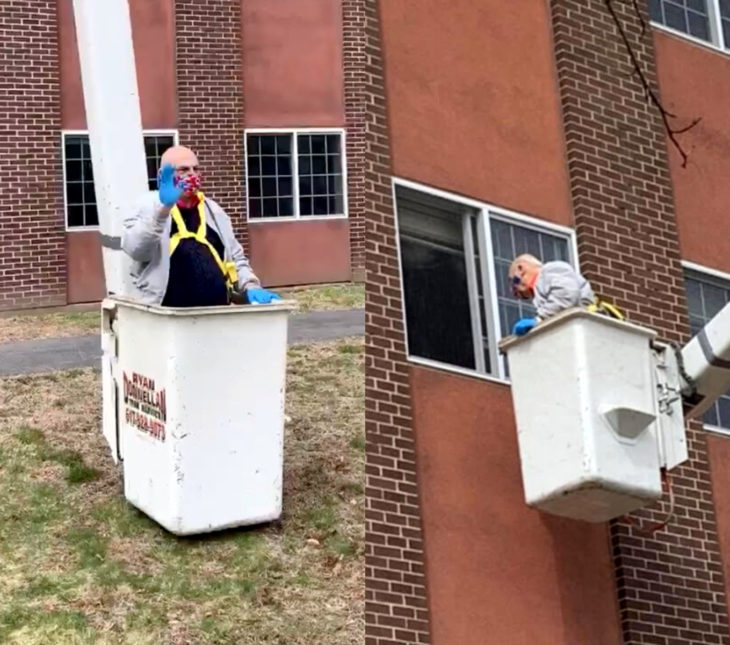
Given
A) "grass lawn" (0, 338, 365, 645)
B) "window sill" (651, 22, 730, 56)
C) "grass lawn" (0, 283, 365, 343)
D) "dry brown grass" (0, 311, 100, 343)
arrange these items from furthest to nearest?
"grass lawn" (0, 283, 365, 343) < "dry brown grass" (0, 311, 100, 343) < "window sill" (651, 22, 730, 56) < "grass lawn" (0, 338, 365, 645)

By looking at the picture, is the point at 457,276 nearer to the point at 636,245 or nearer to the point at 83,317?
the point at 636,245

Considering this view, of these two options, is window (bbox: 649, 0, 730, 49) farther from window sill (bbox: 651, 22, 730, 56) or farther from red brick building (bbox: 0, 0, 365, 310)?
red brick building (bbox: 0, 0, 365, 310)

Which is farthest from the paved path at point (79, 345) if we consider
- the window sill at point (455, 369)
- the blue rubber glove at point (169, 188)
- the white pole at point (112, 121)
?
the blue rubber glove at point (169, 188)

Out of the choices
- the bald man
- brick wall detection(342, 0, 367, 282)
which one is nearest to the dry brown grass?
brick wall detection(342, 0, 367, 282)

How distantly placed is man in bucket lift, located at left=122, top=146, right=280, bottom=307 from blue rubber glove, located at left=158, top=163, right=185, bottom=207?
88mm

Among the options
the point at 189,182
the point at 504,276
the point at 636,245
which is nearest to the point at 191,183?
the point at 189,182

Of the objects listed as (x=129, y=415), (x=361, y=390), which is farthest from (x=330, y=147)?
(x=129, y=415)

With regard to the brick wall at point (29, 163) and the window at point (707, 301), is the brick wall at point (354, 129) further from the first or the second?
the window at point (707, 301)

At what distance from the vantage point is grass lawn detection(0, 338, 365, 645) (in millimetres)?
7027

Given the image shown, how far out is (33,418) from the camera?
9867 millimetres

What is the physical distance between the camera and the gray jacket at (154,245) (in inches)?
295

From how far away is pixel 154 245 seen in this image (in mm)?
7656

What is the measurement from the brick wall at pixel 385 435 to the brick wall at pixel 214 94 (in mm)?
10046

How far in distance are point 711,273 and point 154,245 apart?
193 inches
